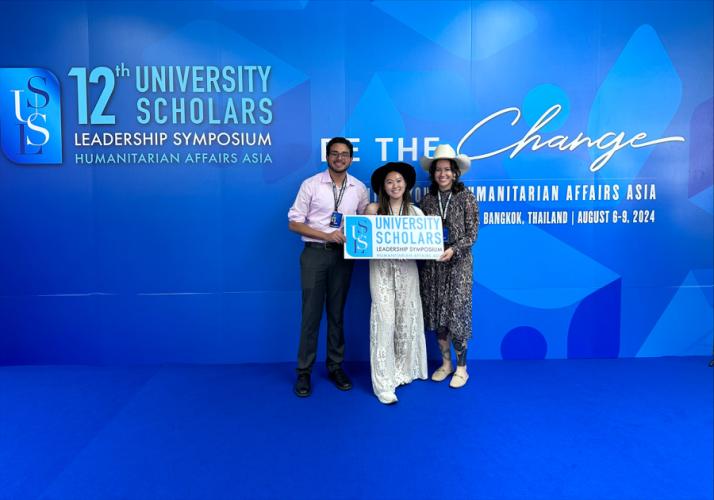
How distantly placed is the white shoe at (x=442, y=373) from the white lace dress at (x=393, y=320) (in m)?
0.26

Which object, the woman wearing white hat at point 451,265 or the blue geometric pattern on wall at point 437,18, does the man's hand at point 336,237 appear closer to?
the woman wearing white hat at point 451,265

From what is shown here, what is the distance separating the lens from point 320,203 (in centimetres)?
325

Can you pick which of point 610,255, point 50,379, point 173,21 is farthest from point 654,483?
point 173,21

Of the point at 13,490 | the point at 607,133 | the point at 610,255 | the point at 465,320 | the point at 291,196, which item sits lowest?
the point at 13,490

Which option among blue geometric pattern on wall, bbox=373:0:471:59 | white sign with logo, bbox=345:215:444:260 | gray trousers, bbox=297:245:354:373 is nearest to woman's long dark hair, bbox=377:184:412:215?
white sign with logo, bbox=345:215:444:260

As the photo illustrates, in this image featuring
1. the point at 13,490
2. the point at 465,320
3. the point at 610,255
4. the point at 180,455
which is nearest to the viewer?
the point at 13,490

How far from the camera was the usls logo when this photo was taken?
3.55 m

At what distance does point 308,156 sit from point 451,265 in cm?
148

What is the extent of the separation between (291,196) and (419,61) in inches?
60.5

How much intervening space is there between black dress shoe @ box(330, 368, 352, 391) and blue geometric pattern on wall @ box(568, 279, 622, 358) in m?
2.01

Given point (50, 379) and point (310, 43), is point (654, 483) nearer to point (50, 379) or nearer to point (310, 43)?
point (310, 43)

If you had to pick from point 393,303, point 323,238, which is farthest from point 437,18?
point 393,303

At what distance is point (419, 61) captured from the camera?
143 inches

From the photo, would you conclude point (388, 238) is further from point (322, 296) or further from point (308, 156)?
point (308, 156)
